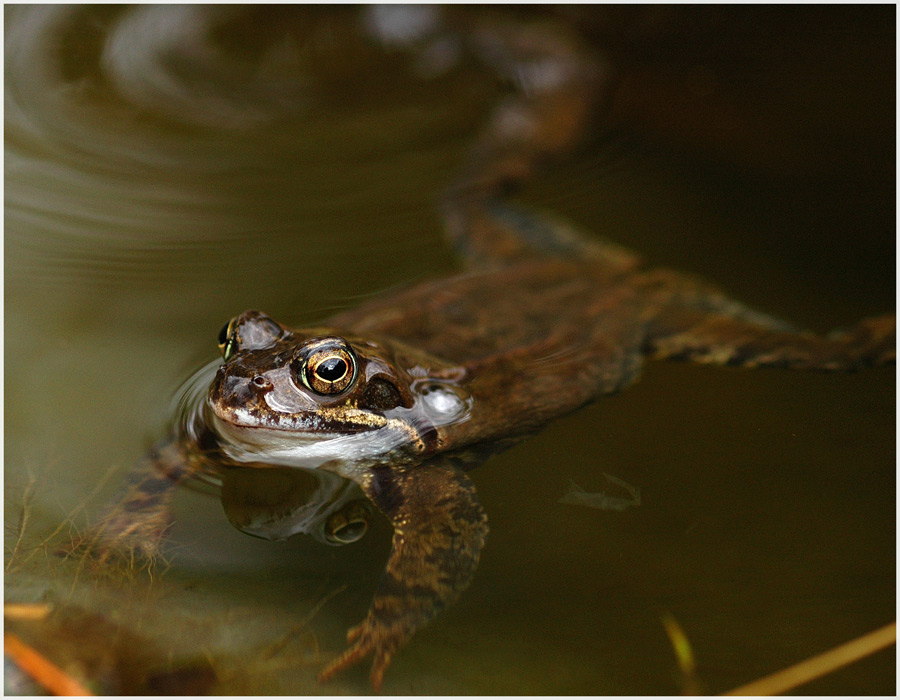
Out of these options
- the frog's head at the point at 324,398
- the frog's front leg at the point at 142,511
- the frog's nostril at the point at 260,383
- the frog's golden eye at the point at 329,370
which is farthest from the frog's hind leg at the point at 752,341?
the frog's front leg at the point at 142,511

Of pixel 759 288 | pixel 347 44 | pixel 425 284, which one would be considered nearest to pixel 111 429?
pixel 425 284

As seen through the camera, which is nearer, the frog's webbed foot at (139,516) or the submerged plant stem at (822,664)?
the submerged plant stem at (822,664)

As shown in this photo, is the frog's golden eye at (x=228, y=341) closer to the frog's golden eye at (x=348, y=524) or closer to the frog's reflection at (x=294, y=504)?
the frog's reflection at (x=294, y=504)

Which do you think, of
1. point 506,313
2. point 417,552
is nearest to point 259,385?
point 417,552

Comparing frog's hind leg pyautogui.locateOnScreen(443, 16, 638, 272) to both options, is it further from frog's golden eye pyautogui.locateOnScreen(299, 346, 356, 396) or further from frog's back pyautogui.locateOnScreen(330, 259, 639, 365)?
frog's golden eye pyautogui.locateOnScreen(299, 346, 356, 396)

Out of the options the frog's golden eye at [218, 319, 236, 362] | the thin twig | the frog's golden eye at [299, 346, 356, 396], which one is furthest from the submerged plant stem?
the frog's golden eye at [218, 319, 236, 362]

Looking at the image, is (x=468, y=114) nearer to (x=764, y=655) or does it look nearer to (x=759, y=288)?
(x=759, y=288)

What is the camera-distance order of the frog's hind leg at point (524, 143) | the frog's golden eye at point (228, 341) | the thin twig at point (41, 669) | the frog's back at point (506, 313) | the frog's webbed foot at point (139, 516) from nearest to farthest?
the thin twig at point (41, 669), the frog's webbed foot at point (139, 516), the frog's golden eye at point (228, 341), the frog's back at point (506, 313), the frog's hind leg at point (524, 143)

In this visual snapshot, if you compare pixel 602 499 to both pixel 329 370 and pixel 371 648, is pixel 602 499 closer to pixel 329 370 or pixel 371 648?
pixel 371 648
